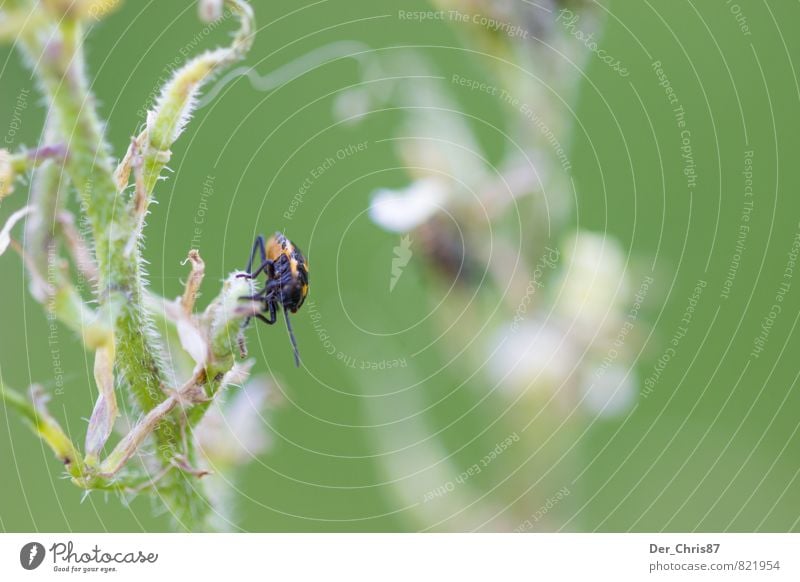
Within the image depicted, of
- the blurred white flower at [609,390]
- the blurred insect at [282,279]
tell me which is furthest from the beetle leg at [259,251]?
the blurred white flower at [609,390]

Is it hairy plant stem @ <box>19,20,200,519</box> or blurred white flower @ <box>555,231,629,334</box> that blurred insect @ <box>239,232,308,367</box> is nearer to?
hairy plant stem @ <box>19,20,200,519</box>

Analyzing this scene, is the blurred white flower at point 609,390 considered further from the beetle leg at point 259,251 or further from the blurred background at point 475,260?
the beetle leg at point 259,251

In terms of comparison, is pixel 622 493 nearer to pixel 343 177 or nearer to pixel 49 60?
pixel 343 177

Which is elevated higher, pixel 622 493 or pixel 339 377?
pixel 339 377

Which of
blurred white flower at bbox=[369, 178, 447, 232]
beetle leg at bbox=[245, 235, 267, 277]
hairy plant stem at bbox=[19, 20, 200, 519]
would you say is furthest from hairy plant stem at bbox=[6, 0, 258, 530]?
blurred white flower at bbox=[369, 178, 447, 232]
